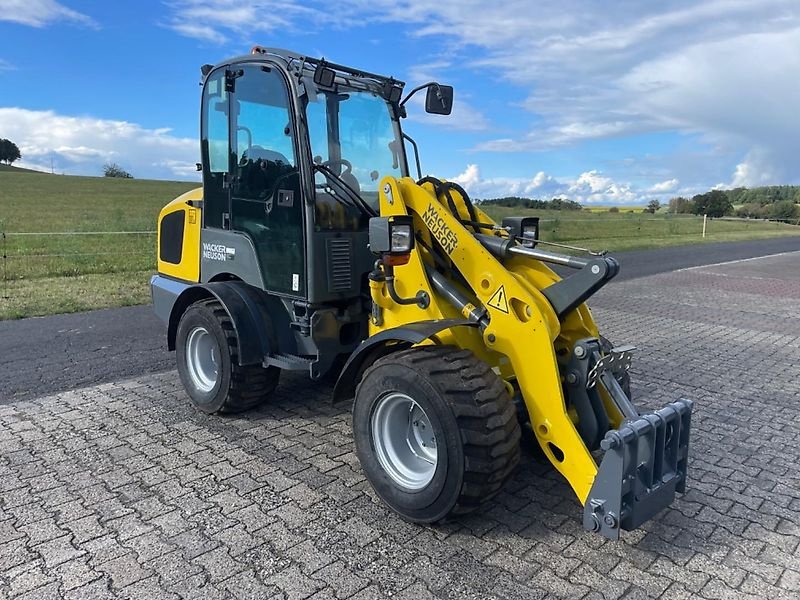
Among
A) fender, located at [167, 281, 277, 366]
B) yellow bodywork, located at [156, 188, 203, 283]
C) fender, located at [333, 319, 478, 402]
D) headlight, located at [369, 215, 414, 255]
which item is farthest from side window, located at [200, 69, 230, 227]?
fender, located at [333, 319, 478, 402]

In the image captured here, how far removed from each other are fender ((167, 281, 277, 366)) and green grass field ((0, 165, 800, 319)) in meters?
2.15

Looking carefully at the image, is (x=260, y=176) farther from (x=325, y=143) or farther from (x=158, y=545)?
(x=158, y=545)

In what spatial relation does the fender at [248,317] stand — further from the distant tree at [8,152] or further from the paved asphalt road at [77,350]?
the distant tree at [8,152]

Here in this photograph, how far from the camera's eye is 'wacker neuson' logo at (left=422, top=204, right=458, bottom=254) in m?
3.92

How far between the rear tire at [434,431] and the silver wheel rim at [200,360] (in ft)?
6.46

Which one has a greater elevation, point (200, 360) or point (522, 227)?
point (522, 227)

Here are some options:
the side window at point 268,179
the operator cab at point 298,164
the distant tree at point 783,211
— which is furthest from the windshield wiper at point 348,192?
the distant tree at point 783,211

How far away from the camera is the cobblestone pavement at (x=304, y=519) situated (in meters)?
2.99

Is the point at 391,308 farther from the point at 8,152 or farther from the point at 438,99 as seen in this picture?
the point at 8,152

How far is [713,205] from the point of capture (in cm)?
5200

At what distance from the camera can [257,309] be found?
4859 mm

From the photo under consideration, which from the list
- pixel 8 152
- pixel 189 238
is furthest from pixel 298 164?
pixel 8 152

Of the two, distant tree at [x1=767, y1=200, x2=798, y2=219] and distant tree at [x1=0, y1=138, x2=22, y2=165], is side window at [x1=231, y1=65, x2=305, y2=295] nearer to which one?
distant tree at [x1=767, y1=200, x2=798, y2=219]

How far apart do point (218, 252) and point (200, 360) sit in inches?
36.3
